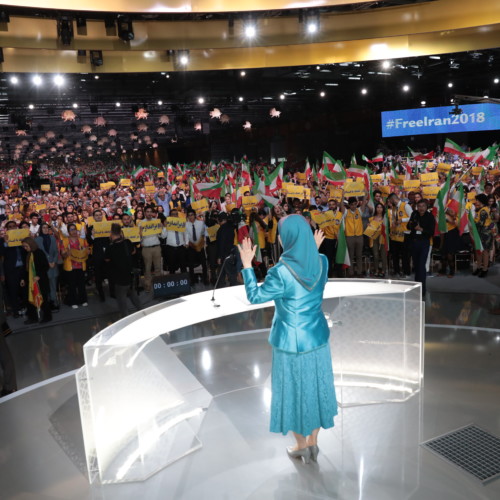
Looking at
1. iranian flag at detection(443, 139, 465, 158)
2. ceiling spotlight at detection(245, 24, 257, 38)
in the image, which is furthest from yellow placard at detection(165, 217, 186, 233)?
iranian flag at detection(443, 139, 465, 158)

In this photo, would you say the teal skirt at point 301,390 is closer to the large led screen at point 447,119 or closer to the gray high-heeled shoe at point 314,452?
the gray high-heeled shoe at point 314,452

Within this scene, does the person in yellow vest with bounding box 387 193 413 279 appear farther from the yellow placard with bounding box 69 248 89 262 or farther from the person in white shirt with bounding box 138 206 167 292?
the yellow placard with bounding box 69 248 89 262

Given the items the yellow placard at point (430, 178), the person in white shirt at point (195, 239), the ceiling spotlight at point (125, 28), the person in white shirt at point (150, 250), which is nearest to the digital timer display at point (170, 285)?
the person in white shirt at point (150, 250)

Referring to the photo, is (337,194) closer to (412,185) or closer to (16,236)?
(412,185)

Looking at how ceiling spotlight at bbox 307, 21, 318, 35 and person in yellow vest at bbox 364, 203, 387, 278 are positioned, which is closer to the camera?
person in yellow vest at bbox 364, 203, 387, 278

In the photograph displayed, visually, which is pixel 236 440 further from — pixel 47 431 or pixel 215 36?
pixel 215 36

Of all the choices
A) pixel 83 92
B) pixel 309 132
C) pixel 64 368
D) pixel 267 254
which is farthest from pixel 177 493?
pixel 309 132

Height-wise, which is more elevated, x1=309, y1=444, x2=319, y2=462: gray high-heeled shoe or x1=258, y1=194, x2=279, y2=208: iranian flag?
x1=258, y1=194, x2=279, y2=208: iranian flag

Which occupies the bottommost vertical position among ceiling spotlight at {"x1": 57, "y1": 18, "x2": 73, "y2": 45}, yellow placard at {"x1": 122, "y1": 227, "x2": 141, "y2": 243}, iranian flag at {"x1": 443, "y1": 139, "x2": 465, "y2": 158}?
yellow placard at {"x1": 122, "y1": 227, "x2": 141, "y2": 243}

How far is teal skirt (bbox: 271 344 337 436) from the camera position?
10.9ft

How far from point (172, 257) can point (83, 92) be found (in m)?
6.47

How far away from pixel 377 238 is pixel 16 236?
5617 mm

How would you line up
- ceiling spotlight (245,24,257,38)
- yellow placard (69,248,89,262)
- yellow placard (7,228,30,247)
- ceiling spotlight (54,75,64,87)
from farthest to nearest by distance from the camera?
ceiling spotlight (54,75,64,87)
ceiling spotlight (245,24,257,38)
yellow placard (69,248,89,262)
yellow placard (7,228,30,247)

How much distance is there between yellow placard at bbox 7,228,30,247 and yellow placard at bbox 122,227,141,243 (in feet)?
4.83
